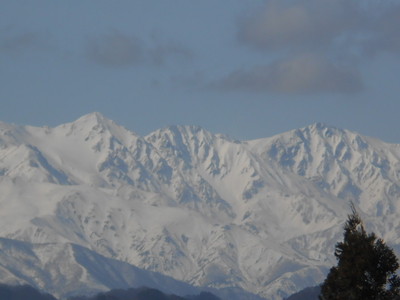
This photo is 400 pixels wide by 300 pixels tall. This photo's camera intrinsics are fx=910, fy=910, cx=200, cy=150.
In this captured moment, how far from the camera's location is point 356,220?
187ft

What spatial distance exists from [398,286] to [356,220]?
21.9 feet

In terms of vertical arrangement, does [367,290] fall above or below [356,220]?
below

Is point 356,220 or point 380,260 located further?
point 356,220

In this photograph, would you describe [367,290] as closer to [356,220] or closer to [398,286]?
[398,286]

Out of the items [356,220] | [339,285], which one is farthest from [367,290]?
[356,220]

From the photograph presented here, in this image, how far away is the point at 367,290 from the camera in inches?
2069

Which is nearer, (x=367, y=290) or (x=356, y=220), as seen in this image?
(x=367, y=290)

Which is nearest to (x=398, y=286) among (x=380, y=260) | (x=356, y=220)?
(x=380, y=260)

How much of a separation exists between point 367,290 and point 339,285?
185cm

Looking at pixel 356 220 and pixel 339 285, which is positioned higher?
pixel 356 220

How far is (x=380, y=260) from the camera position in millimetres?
52406

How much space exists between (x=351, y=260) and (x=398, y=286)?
3258 millimetres

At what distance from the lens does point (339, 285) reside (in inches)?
2115

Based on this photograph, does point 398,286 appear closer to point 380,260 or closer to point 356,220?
point 380,260
